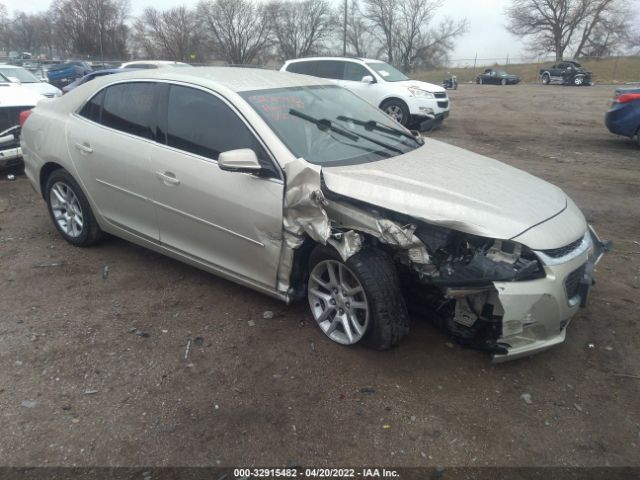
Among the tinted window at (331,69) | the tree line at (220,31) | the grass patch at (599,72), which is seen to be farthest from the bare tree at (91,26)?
the tinted window at (331,69)

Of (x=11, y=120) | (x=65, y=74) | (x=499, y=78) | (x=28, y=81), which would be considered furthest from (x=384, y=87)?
(x=499, y=78)

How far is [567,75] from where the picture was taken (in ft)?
114

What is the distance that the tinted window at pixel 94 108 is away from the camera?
426 centimetres

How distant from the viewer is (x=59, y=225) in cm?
484

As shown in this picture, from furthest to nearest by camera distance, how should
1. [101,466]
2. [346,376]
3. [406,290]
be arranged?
1. [406,290]
2. [346,376]
3. [101,466]

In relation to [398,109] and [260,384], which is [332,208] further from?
[398,109]

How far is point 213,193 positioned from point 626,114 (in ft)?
31.3

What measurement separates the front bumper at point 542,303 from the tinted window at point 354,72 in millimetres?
10045

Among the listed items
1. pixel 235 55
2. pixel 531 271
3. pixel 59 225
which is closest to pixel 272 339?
pixel 531 271

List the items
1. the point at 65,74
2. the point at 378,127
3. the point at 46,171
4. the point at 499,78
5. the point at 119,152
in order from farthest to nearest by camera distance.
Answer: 1. the point at 499,78
2. the point at 65,74
3. the point at 46,171
4. the point at 378,127
5. the point at 119,152

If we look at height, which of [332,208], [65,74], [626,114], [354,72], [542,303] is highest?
[354,72]

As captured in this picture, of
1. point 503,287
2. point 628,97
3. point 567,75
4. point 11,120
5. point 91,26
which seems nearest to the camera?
point 503,287

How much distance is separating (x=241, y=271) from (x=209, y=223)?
409mm

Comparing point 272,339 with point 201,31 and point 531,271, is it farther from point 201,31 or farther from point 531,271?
point 201,31
